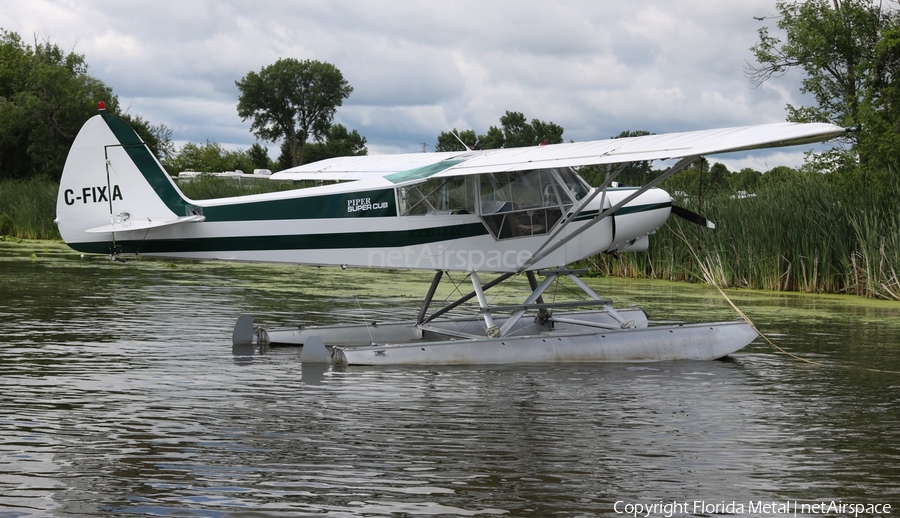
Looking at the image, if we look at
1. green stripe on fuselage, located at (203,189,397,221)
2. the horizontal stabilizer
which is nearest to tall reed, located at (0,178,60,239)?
the horizontal stabilizer

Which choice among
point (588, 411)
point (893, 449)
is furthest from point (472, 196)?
point (893, 449)

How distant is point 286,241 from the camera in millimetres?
9492

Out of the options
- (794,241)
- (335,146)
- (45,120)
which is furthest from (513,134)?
(794,241)

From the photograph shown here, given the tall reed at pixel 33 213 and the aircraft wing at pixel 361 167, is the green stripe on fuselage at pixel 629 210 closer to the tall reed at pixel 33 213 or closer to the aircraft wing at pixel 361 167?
the aircraft wing at pixel 361 167

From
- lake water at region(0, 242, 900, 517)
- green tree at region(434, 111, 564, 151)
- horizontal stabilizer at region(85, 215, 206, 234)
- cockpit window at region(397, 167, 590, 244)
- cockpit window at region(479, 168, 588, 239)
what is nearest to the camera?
lake water at region(0, 242, 900, 517)

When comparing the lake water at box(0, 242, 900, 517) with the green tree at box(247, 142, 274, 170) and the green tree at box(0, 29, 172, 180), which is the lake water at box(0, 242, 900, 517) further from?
the green tree at box(247, 142, 274, 170)

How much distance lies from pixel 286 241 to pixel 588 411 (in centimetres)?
383

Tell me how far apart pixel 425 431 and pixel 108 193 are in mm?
4792

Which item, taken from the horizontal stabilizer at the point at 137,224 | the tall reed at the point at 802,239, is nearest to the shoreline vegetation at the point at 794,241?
the tall reed at the point at 802,239

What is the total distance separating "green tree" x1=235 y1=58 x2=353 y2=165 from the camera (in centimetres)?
7975

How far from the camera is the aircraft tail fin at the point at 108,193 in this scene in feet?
30.6

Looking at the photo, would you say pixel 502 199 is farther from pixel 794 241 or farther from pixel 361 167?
pixel 794 241

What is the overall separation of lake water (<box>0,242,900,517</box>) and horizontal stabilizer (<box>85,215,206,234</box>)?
1209mm

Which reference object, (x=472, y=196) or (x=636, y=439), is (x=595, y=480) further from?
(x=472, y=196)
